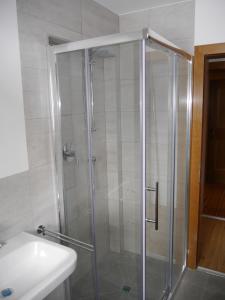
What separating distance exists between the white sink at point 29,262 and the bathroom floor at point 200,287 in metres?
1.37

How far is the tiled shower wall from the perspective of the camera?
1.62 meters

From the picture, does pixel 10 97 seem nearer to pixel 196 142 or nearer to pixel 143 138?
pixel 143 138

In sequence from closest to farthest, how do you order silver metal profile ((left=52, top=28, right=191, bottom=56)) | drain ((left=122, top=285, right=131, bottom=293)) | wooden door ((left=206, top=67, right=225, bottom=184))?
silver metal profile ((left=52, top=28, right=191, bottom=56))
drain ((left=122, top=285, right=131, bottom=293))
wooden door ((left=206, top=67, right=225, bottom=184))

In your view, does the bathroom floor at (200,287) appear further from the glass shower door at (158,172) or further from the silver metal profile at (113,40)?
the silver metal profile at (113,40)

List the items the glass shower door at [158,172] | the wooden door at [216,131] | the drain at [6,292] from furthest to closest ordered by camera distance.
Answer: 1. the wooden door at [216,131]
2. the glass shower door at [158,172]
3. the drain at [6,292]

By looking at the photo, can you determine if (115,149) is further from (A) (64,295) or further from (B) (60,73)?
(A) (64,295)

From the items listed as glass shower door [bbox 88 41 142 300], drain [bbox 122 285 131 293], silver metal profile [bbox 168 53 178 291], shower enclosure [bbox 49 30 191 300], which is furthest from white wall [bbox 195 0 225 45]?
drain [bbox 122 285 131 293]

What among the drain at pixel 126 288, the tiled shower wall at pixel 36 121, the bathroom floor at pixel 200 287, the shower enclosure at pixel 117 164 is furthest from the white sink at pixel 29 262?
the bathroom floor at pixel 200 287

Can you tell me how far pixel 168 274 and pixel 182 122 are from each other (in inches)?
52.3

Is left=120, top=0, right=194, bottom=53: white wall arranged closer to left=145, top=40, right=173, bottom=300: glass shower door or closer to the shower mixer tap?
left=145, top=40, right=173, bottom=300: glass shower door

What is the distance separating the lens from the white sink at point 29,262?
4.51 ft

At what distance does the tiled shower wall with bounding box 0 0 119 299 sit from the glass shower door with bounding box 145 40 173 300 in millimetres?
721

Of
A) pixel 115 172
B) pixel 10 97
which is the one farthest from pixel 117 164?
pixel 10 97

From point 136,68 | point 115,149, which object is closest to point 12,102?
point 136,68
